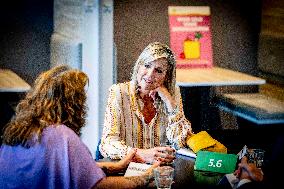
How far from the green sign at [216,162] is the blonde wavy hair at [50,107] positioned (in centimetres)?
63

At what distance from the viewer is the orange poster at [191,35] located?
4.91 m

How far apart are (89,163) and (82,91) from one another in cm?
33

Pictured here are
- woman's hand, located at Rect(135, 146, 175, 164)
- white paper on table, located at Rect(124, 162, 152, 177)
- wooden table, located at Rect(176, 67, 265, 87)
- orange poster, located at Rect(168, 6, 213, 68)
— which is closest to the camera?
white paper on table, located at Rect(124, 162, 152, 177)

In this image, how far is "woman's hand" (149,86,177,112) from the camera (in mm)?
3189

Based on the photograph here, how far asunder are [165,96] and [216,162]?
732mm

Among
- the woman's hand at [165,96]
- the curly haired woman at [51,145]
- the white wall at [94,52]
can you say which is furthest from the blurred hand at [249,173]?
the white wall at [94,52]

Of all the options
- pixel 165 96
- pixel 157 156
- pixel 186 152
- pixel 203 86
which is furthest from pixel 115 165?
pixel 203 86

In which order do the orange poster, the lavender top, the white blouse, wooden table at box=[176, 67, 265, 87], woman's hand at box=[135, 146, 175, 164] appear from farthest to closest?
the orange poster
wooden table at box=[176, 67, 265, 87]
the white blouse
woman's hand at box=[135, 146, 175, 164]
the lavender top

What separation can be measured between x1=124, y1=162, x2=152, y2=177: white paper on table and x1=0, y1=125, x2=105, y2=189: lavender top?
29cm

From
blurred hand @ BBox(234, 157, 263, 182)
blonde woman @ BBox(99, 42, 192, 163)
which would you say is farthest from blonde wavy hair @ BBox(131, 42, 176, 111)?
blurred hand @ BBox(234, 157, 263, 182)

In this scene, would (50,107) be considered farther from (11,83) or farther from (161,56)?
(11,83)

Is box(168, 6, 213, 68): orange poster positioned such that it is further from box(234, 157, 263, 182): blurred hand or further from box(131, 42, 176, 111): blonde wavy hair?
box(234, 157, 263, 182): blurred hand

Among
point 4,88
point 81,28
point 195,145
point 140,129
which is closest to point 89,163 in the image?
point 195,145

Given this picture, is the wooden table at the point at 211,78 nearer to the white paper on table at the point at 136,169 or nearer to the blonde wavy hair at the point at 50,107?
the white paper on table at the point at 136,169
